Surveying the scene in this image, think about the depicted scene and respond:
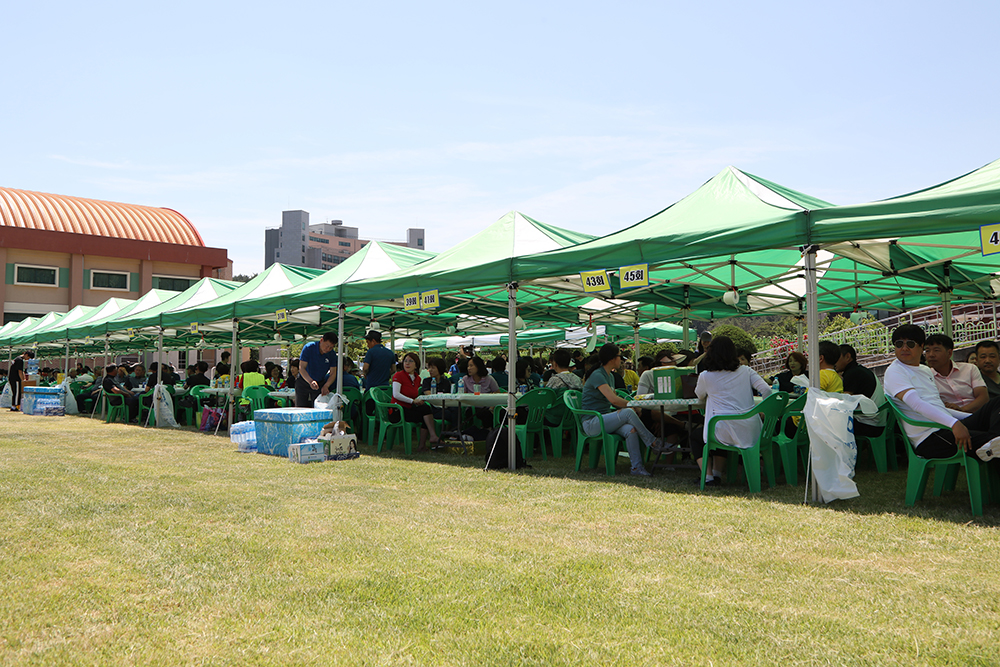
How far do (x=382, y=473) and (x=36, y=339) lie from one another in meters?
19.6

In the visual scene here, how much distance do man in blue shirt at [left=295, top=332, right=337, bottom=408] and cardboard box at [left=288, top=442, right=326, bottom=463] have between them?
2.48m

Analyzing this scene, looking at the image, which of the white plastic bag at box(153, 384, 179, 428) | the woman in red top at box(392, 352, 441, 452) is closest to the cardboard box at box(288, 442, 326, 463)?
the woman in red top at box(392, 352, 441, 452)

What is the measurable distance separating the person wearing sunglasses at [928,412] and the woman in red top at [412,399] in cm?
584

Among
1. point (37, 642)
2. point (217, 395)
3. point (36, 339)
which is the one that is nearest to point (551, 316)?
point (217, 395)

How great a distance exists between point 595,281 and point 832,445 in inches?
122

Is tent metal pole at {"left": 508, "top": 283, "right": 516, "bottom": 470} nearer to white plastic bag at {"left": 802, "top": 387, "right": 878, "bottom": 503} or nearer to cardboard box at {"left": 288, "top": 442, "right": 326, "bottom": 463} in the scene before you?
cardboard box at {"left": 288, "top": 442, "right": 326, "bottom": 463}

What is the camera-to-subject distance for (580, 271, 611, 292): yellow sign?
26.4 ft

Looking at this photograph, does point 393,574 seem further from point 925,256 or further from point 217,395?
point 217,395

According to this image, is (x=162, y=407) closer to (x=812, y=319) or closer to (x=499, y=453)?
(x=499, y=453)

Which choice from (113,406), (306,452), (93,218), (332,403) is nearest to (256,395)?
(332,403)

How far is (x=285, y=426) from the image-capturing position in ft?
32.3

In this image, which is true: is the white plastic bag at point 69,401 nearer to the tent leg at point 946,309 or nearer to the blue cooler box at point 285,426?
the blue cooler box at point 285,426

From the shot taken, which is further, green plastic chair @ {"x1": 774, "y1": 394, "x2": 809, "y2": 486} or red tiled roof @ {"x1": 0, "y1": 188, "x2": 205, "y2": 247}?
red tiled roof @ {"x1": 0, "y1": 188, "x2": 205, "y2": 247}

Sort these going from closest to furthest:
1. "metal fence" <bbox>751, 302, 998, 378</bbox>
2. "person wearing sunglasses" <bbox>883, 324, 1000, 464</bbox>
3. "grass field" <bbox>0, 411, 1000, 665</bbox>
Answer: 1. "grass field" <bbox>0, 411, 1000, 665</bbox>
2. "person wearing sunglasses" <bbox>883, 324, 1000, 464</bbox>
3. "metal fence" <bbox>751, 302, 998, 378</bbox>
